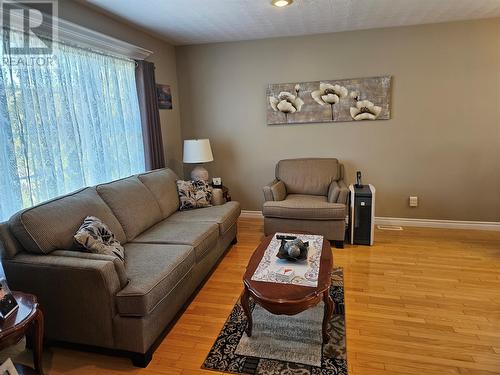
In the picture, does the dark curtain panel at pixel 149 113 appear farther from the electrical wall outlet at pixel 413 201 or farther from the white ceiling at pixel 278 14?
the electrical wall outlet at pixel 413 201

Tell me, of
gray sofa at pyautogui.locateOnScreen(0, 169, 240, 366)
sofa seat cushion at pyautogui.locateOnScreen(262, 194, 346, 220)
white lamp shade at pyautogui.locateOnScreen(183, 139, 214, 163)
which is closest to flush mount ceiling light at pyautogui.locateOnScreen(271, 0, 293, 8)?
white lamp shade at pyautogui.locateOnScreen(183, 139, 214, 163)

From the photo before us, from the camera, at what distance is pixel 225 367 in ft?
6.24

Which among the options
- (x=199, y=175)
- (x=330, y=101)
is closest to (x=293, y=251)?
(x=199, y=175)

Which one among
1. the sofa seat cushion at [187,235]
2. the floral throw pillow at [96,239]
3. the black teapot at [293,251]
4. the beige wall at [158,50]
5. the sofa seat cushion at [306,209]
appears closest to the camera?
the floral throw pillow at [96,239]

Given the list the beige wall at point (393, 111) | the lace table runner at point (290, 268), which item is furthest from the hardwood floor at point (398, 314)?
the beige wall at point (393, 111)

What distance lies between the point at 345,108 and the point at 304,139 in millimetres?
636

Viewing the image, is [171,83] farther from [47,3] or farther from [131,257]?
[131,257]

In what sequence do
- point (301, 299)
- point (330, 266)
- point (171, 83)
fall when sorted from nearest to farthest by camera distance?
point (301, 299) → point (330, 266) → point (171, 83)

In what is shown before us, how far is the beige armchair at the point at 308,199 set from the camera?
3.49 metres

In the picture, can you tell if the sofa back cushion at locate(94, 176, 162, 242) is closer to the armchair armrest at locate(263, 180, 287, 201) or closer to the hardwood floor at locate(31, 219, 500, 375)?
the hardwood floor at locate(31, 219, 500, 375)

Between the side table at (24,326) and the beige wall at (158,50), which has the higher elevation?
the beige wall at (158,50)

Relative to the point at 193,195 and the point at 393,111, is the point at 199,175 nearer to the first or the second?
the point at 193,195

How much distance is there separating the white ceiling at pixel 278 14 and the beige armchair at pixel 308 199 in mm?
1580

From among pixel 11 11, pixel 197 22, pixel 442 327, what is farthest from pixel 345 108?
pixel 11 11
